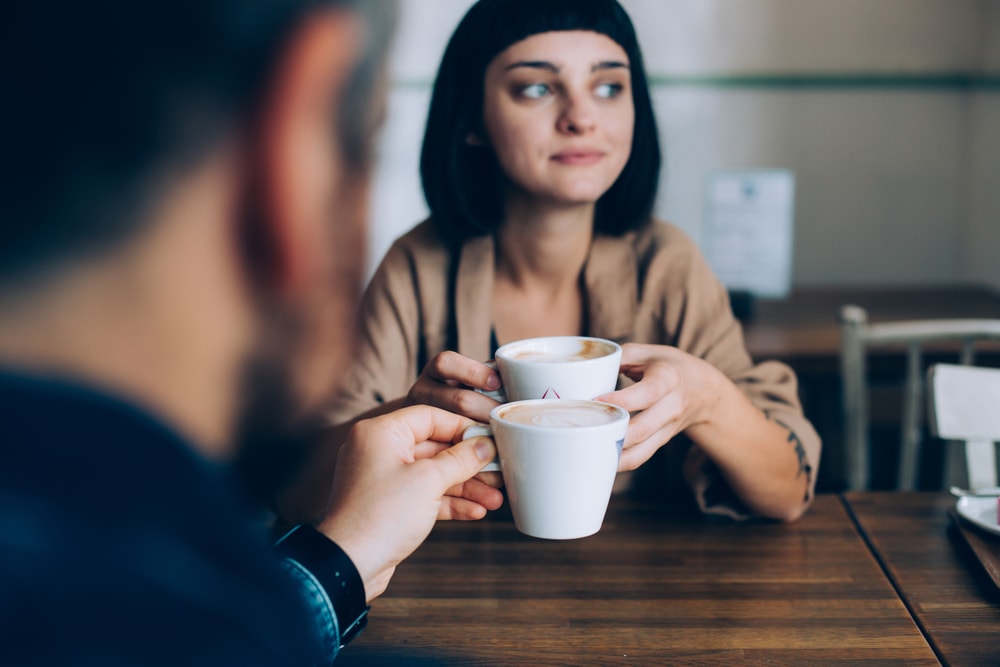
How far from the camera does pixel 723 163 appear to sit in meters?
2.62

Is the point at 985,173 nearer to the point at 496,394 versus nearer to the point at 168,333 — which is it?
the point at 496,394

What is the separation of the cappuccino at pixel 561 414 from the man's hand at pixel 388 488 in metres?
0.04

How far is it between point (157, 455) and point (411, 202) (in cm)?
255

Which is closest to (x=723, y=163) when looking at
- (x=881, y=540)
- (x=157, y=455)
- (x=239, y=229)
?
(x=881, y=540)

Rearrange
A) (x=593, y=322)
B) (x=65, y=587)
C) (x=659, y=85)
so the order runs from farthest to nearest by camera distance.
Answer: (x=659, y=85), (x=593, y=322), (x=65, y=587)

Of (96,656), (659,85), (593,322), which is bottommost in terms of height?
(593,322)

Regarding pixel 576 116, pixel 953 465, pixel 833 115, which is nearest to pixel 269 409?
pixel 576 116

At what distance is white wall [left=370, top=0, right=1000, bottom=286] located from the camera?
2498 millimetres

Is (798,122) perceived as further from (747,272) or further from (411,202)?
(411,202)

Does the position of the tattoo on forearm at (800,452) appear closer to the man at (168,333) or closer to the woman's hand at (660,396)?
the woman's hand at (660,396)

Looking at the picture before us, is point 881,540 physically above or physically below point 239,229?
below

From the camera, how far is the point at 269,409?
614mm

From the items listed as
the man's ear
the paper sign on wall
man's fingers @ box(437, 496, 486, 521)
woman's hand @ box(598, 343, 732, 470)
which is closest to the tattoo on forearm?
woman's hand @ box(598, 343, 732, 470)

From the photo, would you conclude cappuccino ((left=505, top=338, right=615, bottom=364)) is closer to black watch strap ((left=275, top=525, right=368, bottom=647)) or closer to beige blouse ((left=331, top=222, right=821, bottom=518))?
black watch strap ((left=275, top=525, right=368, bottom=647))
